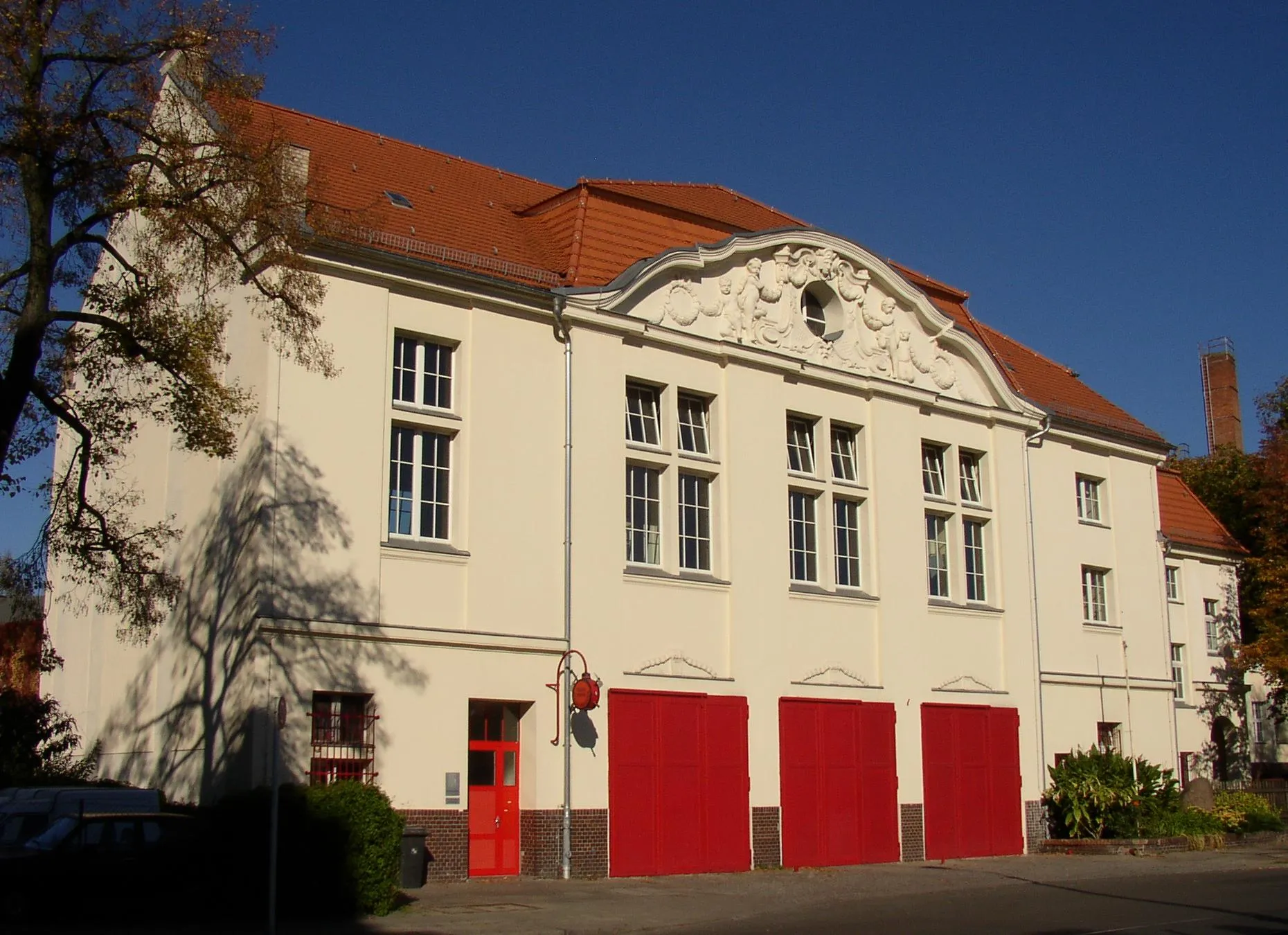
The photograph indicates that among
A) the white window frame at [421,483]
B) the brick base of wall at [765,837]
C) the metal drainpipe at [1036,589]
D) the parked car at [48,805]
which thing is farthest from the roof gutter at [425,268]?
the metal drainpipe at [1036,589]

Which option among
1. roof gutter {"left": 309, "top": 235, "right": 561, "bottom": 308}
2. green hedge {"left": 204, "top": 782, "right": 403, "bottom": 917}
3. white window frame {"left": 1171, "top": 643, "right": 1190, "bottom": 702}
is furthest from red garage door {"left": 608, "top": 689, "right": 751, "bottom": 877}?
white window frame {"left": 1171, "top": 643, "right": 1190, "bottom": 702}

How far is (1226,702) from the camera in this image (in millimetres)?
41469

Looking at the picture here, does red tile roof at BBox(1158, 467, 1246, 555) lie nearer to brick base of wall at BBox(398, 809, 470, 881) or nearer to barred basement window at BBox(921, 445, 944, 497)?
barred basement window at BBox(921, 445, 944, 497)

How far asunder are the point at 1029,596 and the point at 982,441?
3.66 metres

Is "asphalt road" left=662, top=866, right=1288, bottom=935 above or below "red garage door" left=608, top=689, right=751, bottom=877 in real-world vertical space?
below

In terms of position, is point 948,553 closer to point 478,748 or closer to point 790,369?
point 790,369

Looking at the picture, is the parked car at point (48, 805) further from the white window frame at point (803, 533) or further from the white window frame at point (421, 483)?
the white window frame at point (803, 533)

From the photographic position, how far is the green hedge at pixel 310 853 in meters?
16.8

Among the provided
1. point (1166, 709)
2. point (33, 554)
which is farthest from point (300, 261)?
point (1166, 709)

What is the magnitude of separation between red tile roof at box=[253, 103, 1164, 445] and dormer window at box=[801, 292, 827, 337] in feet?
6.31

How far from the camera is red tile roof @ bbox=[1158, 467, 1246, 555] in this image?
4088 centimetres

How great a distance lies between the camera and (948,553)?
3023cm

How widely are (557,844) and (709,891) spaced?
8.37 feet

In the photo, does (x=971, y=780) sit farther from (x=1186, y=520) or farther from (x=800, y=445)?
(x=1186, y=520)
